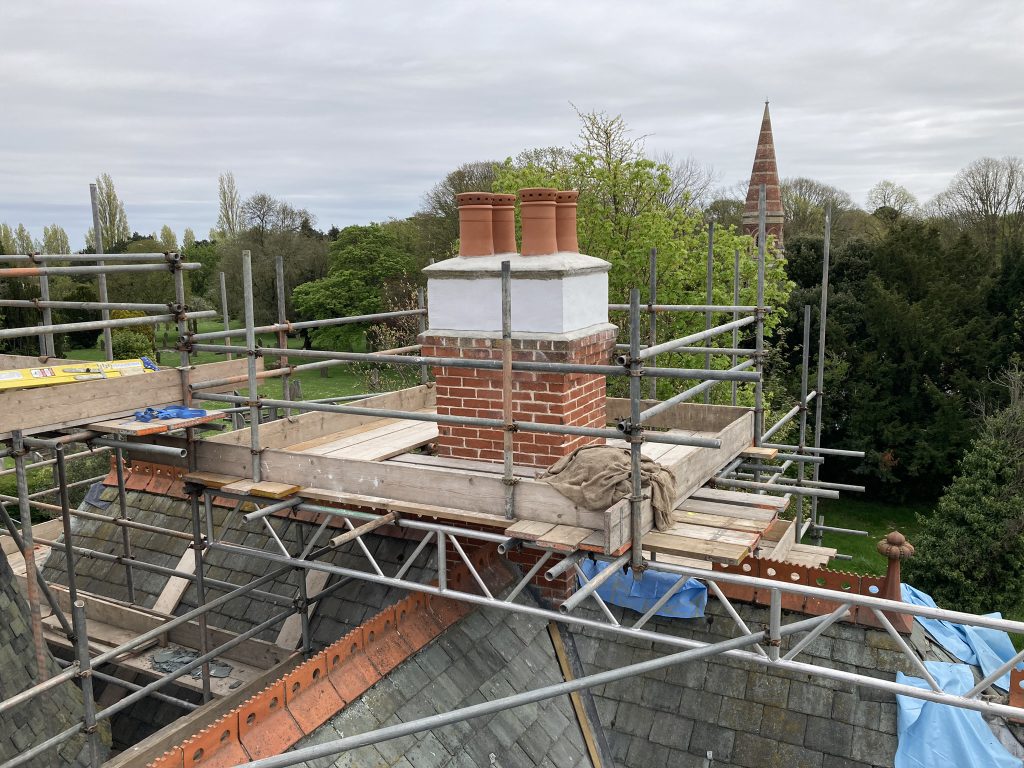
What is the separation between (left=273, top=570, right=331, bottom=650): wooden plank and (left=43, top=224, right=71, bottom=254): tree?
2514 inches

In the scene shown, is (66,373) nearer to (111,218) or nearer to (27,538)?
(27,538)

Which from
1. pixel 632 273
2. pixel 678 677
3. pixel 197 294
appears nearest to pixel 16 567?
pixel 678 677

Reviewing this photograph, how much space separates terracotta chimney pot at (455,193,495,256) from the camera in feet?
23.0

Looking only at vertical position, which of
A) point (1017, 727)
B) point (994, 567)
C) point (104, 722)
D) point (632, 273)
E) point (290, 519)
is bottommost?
point (994, 567)

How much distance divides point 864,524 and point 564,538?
2426 cm

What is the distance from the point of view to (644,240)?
65.1ft

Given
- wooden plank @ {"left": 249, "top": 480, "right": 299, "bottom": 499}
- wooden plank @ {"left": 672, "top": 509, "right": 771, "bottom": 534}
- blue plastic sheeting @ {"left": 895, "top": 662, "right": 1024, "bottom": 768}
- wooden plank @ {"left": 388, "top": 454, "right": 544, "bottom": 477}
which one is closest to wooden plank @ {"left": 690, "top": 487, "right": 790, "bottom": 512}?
wooden plank @ {"left": 672, "top": 509, "right": 771, "bottom": 534}

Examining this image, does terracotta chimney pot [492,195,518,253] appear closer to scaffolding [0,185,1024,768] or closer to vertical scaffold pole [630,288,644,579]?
scaffolding [0,185,1024,768]

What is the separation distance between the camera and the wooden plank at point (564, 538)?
5.21 meters

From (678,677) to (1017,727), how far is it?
93.8 inches

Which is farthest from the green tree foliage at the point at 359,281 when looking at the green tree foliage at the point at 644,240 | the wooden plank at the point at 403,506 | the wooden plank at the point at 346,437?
the wooden plank at the point at 403,506

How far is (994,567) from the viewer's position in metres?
19.5

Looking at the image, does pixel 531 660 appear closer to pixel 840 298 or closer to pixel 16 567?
pixel 16 567

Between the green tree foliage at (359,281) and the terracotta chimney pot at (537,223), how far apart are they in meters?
32.8
